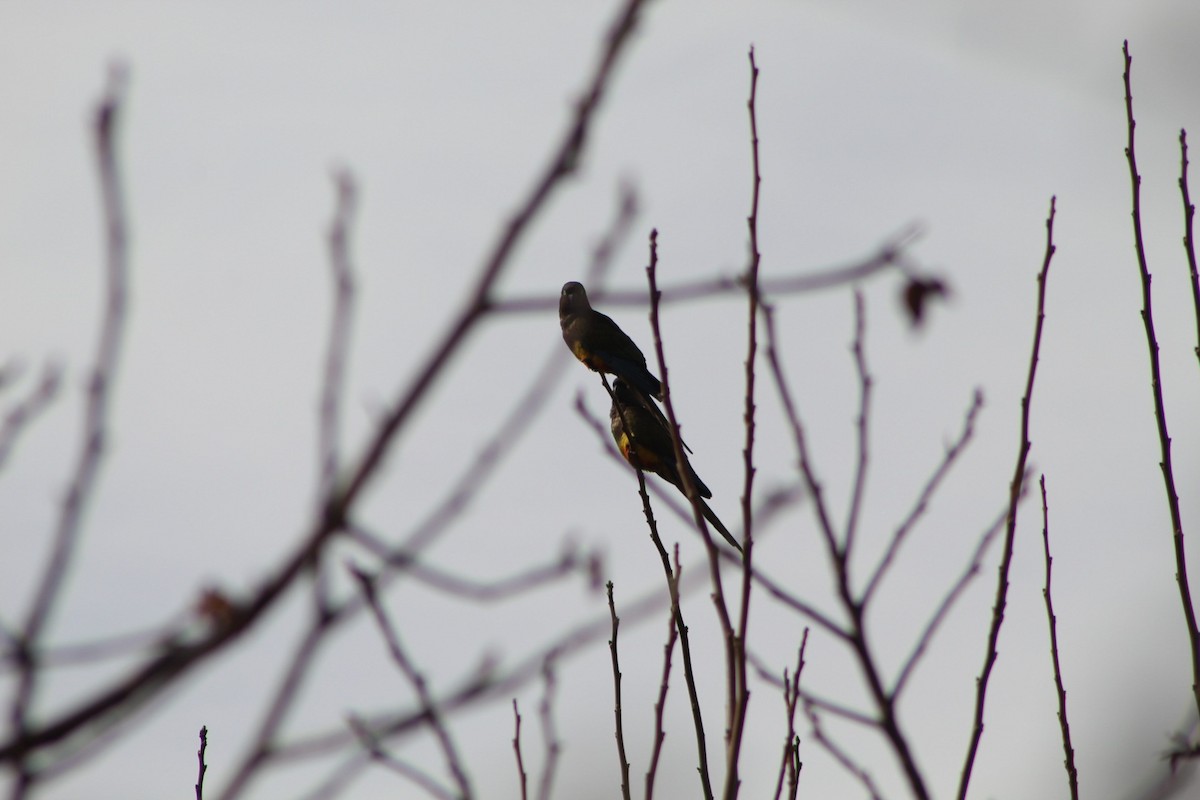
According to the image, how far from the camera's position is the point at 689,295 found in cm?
159

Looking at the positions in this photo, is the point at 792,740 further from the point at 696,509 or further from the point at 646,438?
the point at 646,438

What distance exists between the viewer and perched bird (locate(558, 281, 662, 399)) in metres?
7.31

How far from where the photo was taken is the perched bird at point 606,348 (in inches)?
288

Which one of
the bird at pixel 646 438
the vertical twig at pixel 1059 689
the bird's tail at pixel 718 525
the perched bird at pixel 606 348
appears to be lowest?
the vertical twig at pixel 1059 689

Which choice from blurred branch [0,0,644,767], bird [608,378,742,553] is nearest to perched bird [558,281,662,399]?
bird [608,378,742,553]

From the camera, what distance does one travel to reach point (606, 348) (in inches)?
298

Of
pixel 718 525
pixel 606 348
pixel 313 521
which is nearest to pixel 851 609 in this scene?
pixel 313 521

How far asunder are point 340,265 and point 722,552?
4.31 feet

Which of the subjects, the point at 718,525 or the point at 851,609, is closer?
the point at 851,609

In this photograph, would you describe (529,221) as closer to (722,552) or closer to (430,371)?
(430,371)

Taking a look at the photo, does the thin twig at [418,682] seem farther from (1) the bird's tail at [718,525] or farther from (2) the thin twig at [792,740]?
(1) the bird's tail at [718,525]

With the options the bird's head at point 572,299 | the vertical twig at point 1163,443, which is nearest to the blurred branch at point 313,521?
the bird's head at point 572,299

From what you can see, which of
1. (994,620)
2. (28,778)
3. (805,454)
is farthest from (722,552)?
(28,778)

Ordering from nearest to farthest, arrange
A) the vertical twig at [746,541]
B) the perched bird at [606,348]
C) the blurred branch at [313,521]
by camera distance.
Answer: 1. the blurred branch at [313,521]
2. the vertical twig at [746,541]
3. the perched bird at [606,348]
